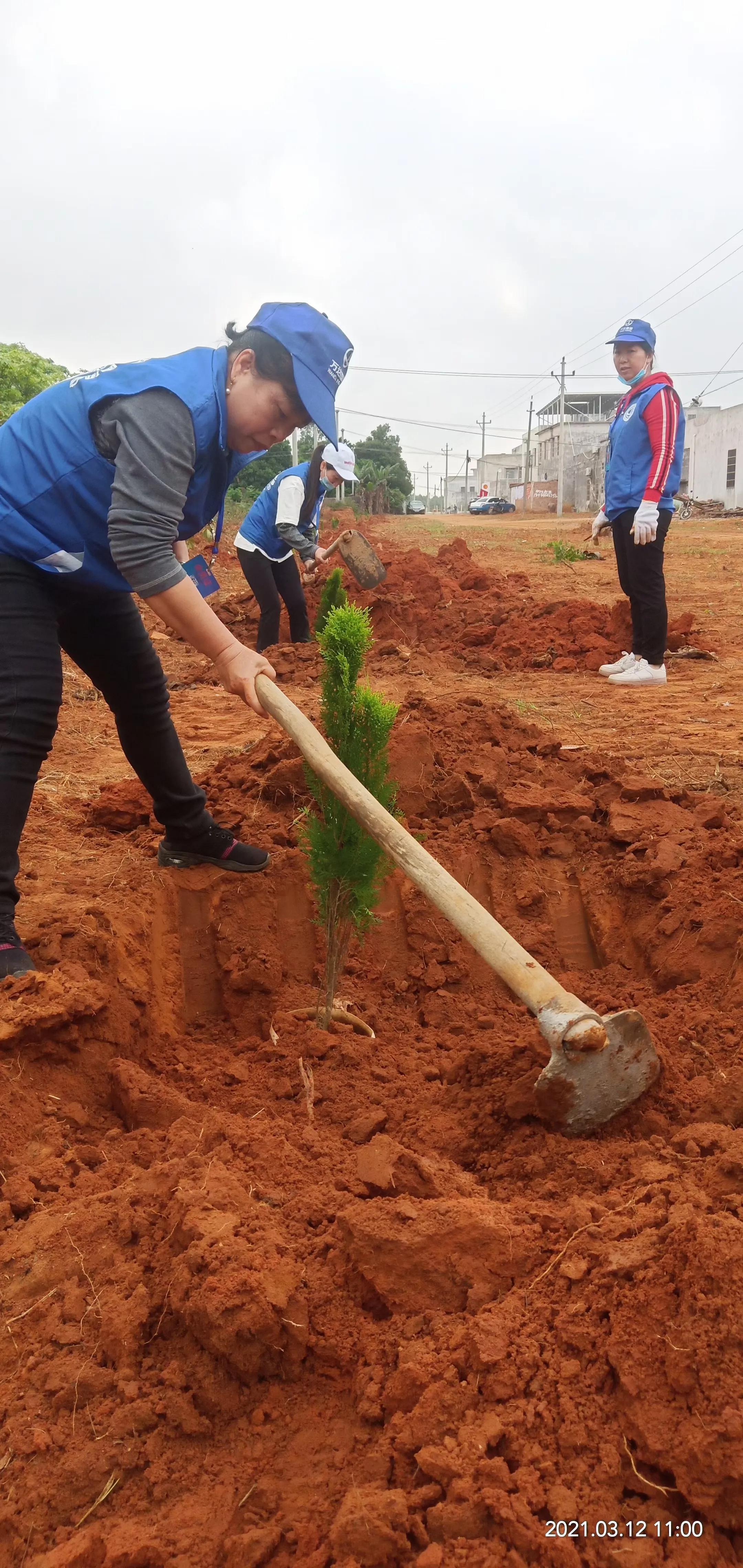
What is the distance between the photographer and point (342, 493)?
59.9m

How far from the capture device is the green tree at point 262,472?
38.2 m

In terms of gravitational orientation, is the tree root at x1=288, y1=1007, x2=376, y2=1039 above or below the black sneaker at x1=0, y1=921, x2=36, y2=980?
below

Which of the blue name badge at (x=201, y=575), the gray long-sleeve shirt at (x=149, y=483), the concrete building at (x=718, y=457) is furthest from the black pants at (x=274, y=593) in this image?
the concrete building at (x=718, y=457)

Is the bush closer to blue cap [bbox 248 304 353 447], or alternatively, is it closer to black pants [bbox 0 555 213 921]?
black pants [bbox 0 555 213 921]

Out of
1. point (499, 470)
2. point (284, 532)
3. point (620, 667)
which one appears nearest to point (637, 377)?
point (620, 667)

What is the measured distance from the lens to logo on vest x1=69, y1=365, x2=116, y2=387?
281 centimetres

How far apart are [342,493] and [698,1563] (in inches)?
2440

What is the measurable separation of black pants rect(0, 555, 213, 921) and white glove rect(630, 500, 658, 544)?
4.27m

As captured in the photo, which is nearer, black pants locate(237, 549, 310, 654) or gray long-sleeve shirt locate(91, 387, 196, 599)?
gray long-sleeve shirt locate(91, 387, 196, 599)

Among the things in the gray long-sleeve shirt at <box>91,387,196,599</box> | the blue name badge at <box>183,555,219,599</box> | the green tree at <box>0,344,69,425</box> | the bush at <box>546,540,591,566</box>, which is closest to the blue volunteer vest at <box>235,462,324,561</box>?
the blue name badge at <box>183,555,219,599</box>

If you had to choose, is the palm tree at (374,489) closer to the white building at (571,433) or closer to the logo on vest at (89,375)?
the white building at (571,433)

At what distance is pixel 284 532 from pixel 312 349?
5.38 m

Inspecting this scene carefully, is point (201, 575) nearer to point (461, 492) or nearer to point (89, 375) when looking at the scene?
point (89, 375)

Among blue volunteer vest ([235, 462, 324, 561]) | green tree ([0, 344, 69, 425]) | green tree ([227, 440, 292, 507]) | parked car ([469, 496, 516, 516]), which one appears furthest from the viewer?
parked car ([469, 496, 516, 516])
